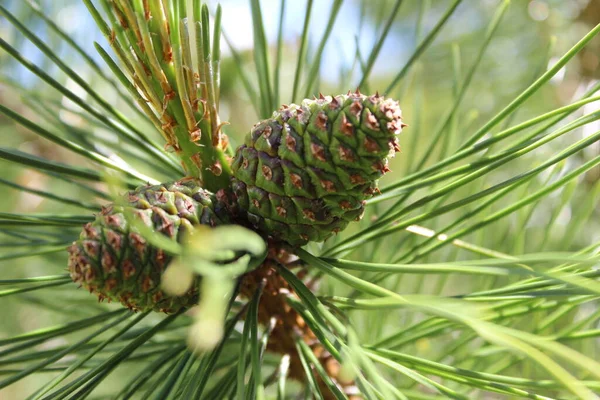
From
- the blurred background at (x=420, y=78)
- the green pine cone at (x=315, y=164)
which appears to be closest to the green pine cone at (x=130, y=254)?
the green pine cone at (x=315, y=164)

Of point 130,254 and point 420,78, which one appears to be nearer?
point 130,254

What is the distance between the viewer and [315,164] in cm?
57

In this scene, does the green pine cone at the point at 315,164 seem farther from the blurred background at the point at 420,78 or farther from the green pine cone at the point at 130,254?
the blurred background at the point at 420,78

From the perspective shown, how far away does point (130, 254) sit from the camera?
544 mm

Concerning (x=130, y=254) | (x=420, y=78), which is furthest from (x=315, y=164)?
(x=420, y=78)

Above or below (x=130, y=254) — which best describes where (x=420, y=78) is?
above

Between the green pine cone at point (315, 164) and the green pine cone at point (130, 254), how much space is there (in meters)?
0.09

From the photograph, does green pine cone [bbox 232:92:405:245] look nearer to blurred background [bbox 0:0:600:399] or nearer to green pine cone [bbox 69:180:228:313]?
green pine cone [bbox 69:180:228:313]

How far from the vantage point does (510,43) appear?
181 cm

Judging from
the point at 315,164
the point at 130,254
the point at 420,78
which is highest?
the point at 420,78

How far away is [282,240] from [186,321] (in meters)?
0.37

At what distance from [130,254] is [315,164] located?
0.65 ft

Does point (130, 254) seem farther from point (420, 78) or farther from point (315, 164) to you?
point (420, 78)

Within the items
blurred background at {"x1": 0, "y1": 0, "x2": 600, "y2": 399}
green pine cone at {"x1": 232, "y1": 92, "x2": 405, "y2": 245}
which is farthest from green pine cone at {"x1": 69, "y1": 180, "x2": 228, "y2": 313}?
blurred background at {"x1": 0, "y1": 0, "x2": 600, "y2": 399}
